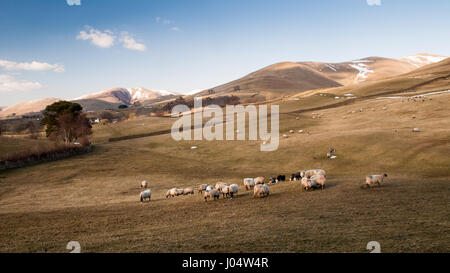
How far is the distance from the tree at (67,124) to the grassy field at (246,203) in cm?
2035

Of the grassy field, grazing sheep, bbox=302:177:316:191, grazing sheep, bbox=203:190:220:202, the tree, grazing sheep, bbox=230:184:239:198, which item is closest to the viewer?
the grassy field

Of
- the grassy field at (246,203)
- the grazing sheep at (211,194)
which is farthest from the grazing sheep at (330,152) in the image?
the grazing sheep at (211,194)

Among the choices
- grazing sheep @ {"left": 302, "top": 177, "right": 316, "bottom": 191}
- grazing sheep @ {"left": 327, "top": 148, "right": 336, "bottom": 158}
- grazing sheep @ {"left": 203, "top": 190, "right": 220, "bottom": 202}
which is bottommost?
grazing sheep @ {"left": 203, "top": 190, "right": 220, "bottom": 202}

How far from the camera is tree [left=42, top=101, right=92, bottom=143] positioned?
2886 inches

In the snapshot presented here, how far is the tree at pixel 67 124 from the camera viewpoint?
241 ft

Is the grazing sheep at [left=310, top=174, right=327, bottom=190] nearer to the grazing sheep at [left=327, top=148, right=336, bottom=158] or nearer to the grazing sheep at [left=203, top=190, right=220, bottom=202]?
the grazing sheep at [left=203, top=190, right=220, bottom=202]

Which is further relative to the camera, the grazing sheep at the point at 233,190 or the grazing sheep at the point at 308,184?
the grazing sheep at the point at 233,190

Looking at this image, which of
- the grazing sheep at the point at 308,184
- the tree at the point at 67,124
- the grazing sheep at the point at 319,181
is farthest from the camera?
the tree at the point at 67,124

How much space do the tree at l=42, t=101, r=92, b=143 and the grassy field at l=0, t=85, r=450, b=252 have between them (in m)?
20.4

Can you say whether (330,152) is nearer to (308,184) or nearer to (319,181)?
(319,181)

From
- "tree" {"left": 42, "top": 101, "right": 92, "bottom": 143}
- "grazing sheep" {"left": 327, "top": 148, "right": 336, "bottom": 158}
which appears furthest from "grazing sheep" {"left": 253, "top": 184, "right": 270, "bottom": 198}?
"tree" {"left": 42, "top": 101, "right": 92, "bottom": 143}

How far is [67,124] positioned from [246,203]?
219 feet

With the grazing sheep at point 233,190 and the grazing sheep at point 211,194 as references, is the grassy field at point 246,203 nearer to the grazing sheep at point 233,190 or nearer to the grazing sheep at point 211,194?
the grazing sheep at point 211,194
